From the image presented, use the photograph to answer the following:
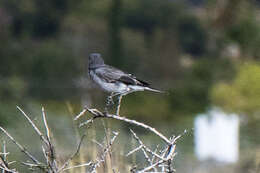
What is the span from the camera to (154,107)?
26844mm

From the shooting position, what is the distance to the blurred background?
19.4 m

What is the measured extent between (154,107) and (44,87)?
3.99 m

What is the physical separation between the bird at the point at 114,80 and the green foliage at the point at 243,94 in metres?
17.1

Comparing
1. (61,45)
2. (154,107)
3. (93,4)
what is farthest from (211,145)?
(93,4)

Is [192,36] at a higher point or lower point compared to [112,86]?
lower

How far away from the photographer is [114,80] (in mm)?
5984

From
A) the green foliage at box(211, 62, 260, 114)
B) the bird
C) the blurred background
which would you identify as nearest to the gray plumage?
the bird

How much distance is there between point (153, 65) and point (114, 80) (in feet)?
81.5

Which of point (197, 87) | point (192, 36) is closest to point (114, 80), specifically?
point (197, 87)

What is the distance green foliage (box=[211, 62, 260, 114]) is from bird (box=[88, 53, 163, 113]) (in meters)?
17.1

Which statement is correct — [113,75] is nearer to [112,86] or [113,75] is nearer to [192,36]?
[112,86]

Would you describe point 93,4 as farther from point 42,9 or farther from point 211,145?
point 211,145

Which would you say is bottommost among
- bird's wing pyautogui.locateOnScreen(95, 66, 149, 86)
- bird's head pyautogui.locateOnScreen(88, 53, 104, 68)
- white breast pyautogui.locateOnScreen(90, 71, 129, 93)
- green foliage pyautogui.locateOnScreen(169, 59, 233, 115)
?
green foliage pyautogui.locateOnScreen(169, 59, 233, 115)

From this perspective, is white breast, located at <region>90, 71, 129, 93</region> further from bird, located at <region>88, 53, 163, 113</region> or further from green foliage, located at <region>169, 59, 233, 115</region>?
green foliage, located at <region>169, 59, 233, 115</region>
